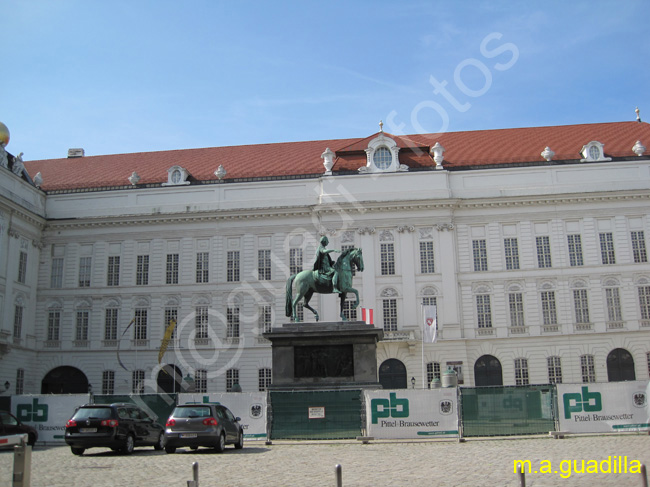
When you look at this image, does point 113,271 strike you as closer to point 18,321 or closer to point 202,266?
point 202,266

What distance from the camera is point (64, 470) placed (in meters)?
14.5

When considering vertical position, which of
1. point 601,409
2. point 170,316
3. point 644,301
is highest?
point 170,316

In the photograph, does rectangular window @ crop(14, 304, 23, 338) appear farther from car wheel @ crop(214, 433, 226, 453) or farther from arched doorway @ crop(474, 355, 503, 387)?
car wheel @ crop(214, 433, 226, 453)

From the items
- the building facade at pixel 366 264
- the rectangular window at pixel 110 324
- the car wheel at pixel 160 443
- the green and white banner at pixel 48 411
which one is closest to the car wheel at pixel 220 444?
the car wheel at pixel 160 443

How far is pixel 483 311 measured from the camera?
1692 inches

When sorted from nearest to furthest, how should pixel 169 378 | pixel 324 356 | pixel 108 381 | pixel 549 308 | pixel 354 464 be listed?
pixel 354 464, pixel 324 356, pixel 549 308, pixel 169 378, pixel 108 381

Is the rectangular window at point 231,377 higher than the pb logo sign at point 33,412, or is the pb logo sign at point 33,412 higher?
the rectangular window at point 231,377

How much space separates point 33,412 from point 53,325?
2412cm

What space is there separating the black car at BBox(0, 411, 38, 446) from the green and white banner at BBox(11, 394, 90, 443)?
59 centimetres

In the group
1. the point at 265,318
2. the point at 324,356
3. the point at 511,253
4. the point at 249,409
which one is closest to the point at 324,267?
the point at 324,356

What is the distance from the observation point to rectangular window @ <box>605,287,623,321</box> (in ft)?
138

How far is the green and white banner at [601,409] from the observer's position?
20359mm

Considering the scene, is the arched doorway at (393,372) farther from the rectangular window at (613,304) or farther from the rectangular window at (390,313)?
the rectangular window at (613,304)

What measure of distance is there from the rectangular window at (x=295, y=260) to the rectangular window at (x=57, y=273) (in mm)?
15534
